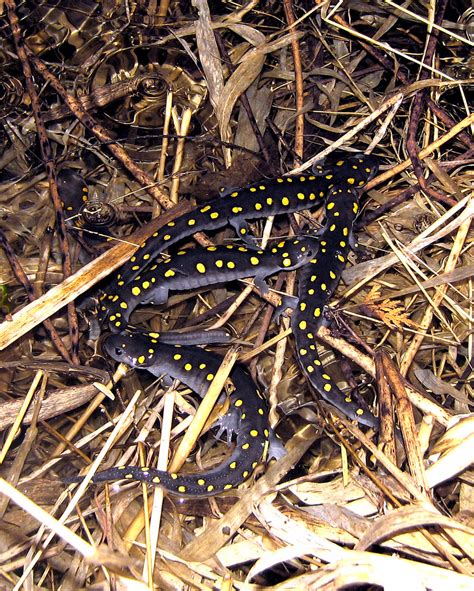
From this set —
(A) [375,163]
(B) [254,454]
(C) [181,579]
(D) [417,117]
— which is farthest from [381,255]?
(C) [181,579]

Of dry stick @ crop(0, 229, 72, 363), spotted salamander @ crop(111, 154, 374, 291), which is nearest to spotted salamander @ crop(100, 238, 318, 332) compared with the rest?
spotted salamander @ crop(111, 154, 374, 291)

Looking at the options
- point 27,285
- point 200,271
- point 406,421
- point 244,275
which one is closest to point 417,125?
point 244,275

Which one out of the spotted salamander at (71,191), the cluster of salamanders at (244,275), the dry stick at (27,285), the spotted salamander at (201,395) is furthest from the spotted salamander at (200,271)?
the spotted salamander at (71,191)

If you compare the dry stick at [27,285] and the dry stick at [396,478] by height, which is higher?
the dry stick at [27,285]

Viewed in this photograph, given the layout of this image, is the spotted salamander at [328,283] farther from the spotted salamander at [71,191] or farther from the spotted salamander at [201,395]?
the spotted salamander at [71,191]

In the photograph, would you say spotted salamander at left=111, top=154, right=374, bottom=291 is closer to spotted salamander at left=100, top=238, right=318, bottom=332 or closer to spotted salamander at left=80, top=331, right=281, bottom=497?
spotted salamander at left=100, top=238, right=318, bottom=332

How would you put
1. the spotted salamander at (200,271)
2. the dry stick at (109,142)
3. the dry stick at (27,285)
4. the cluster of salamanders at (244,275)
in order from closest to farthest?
1. the cluster of salamanders at (244,275)
2. the dry stick at (27,285)
3. the spotted salamander at (200,271)
4. the dry stick at (109,142)

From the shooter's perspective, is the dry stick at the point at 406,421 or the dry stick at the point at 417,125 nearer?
the dry stick at the point at 406,421
